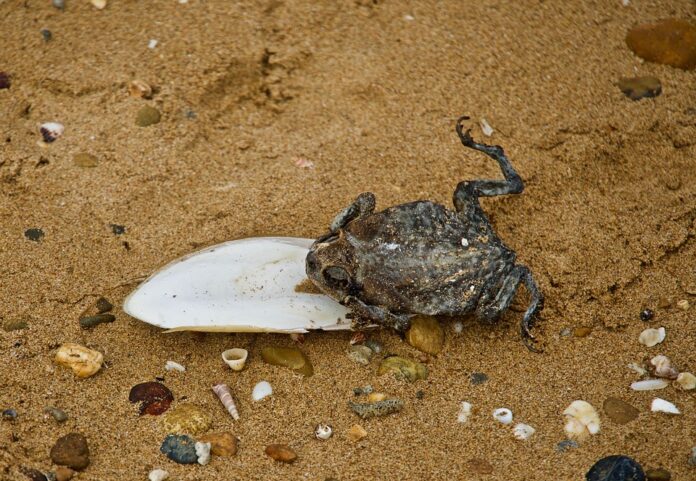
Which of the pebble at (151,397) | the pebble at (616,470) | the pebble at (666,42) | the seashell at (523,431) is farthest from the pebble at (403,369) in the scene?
the pebble at (666,42)

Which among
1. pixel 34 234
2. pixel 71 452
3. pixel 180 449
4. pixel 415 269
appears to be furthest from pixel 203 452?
pixel 34 234

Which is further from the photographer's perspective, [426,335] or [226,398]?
[426,335]

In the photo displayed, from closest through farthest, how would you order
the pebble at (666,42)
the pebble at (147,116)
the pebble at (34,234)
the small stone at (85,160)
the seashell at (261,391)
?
the seashell at (261,391) < the pebble at (34,234) < the small stone at (85,160) < the pebble at (147,116) < the pebble at (666,42)

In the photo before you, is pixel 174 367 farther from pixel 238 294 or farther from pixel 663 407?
pixel 663 407

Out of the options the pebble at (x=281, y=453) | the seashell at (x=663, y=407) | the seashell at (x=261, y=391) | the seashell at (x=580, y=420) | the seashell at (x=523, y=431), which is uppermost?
the seashell at (x=663, y=407)

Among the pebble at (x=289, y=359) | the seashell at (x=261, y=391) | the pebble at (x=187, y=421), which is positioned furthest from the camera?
the pebble at (x=289, y=359)

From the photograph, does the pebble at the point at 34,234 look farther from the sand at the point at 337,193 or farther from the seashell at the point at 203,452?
the seashell at the point at 203,452

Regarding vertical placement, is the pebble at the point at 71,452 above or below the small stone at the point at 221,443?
above
